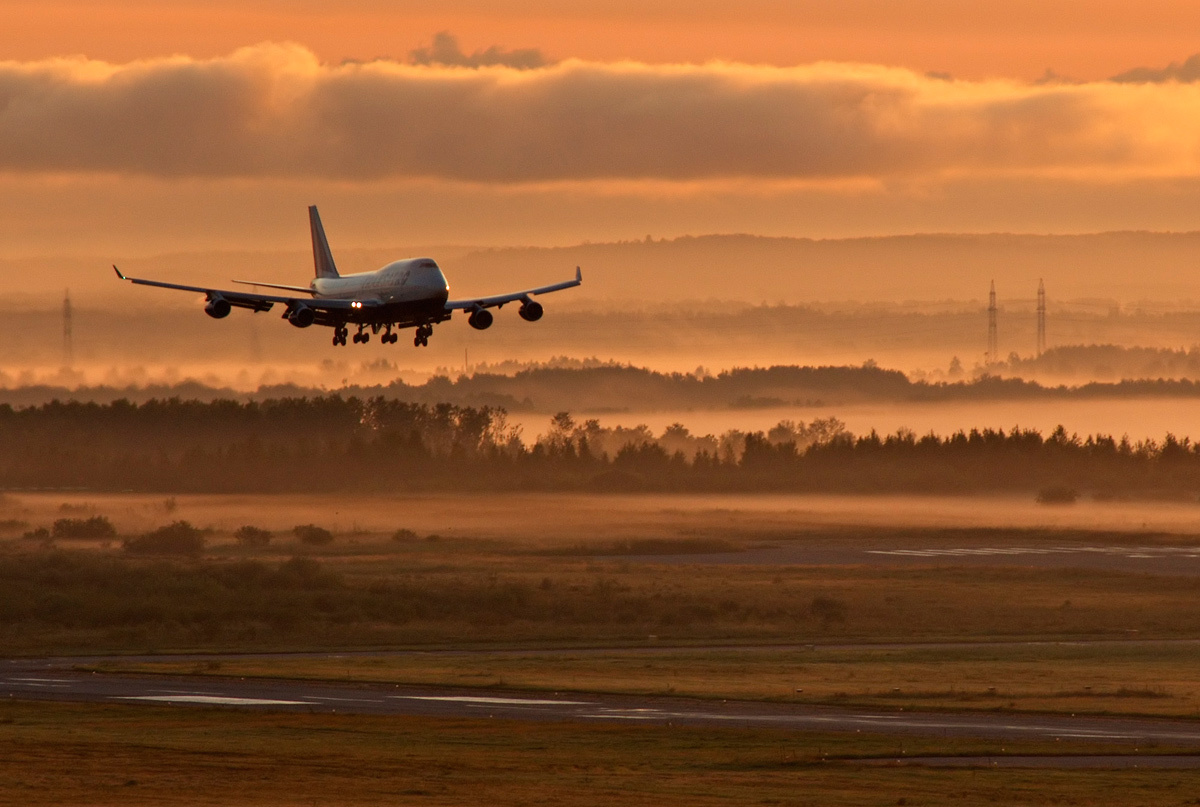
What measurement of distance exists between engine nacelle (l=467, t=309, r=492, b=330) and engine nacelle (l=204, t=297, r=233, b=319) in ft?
56.7

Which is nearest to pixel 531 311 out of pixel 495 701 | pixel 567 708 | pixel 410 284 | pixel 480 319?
pixel 480 319

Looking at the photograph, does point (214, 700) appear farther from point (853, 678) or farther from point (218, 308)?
point (853, 678)

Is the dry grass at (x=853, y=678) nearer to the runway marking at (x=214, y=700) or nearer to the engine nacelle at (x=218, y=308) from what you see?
the runway marking at (x=214, y=700)

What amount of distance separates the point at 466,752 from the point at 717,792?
23629mm

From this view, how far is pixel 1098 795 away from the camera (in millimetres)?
106000

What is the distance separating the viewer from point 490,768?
118438mm

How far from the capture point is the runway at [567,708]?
138 m

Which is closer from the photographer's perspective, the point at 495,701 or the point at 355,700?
the point at 355,700

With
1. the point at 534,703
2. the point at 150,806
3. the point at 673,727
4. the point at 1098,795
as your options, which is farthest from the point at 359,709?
the point at 1098,795

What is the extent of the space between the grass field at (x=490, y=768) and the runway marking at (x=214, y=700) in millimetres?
9842

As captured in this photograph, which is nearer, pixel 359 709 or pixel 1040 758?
pixel 1040 758

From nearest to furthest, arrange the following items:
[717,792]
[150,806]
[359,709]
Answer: [150,806] → [717,792] → [359,709]

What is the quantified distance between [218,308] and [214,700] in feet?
130

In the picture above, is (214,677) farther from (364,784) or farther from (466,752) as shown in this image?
(364,784)
